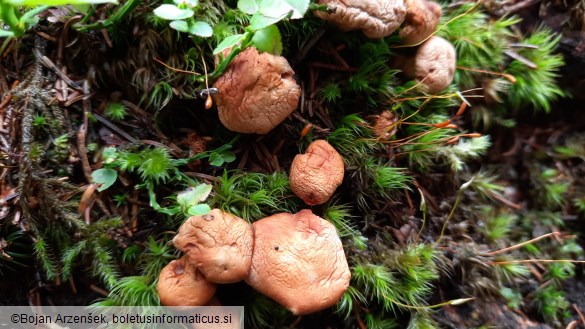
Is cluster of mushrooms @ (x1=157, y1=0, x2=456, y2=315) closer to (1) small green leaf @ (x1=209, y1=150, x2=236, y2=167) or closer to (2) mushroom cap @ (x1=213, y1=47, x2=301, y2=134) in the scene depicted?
(2) mushroom cap @ (x1=213, y1=47, x2=301, y2=134)

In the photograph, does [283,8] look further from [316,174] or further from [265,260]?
[265,260]

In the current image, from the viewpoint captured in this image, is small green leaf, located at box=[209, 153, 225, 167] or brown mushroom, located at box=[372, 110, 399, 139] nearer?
small green leaf, located at box=[209, 153, 225, 167]

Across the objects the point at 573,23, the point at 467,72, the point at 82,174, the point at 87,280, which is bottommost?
the point at 87,280

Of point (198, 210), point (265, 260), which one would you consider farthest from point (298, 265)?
point (198, 210)

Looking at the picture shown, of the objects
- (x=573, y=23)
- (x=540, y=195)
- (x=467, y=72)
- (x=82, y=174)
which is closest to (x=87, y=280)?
(x=82, y=174)

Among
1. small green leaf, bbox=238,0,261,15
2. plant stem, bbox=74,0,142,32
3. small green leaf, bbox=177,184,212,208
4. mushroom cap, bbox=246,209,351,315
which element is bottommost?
mushroom cap, bbox=246,209,351,315

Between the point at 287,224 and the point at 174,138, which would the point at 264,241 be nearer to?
the point at 287,224

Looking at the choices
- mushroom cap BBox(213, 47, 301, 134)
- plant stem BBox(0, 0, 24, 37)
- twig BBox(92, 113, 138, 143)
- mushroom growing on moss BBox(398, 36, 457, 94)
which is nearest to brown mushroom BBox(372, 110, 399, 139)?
mushroom growing on moss BBox(398, 36, 457, 94)
